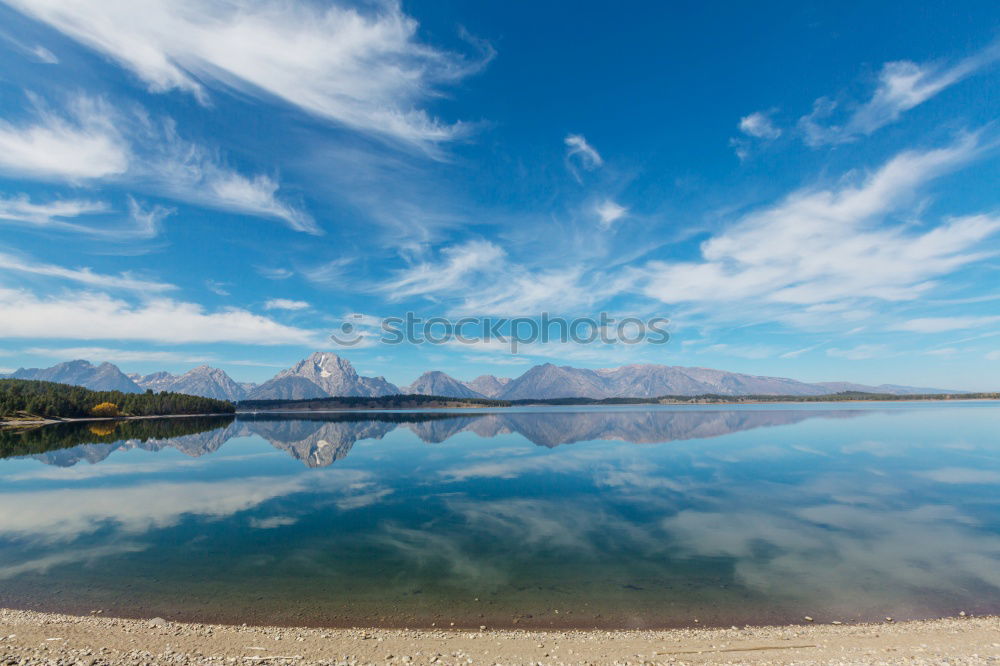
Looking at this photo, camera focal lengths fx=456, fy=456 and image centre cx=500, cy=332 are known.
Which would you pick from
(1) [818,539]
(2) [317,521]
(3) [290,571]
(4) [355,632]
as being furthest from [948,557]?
(2) [317,521]

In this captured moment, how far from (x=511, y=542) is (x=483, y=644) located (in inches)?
531

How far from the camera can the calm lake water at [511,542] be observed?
68.8ft

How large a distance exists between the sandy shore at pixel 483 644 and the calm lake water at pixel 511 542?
1550 millimetres

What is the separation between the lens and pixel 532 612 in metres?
20.2

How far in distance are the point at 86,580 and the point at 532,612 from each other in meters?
23.3

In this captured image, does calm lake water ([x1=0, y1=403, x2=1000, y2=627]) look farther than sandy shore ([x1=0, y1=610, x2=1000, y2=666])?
Yes

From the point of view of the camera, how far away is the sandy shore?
1558 centimetres

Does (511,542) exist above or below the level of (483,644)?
below

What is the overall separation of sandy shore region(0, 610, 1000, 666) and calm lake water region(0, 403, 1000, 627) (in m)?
1.55

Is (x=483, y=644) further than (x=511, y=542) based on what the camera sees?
No

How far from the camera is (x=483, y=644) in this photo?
17.0 m

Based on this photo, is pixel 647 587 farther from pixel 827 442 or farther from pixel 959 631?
pixel 827 442

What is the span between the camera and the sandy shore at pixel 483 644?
15.6 meters

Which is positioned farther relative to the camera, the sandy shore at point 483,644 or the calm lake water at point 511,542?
the calm lake water at point 511,542
